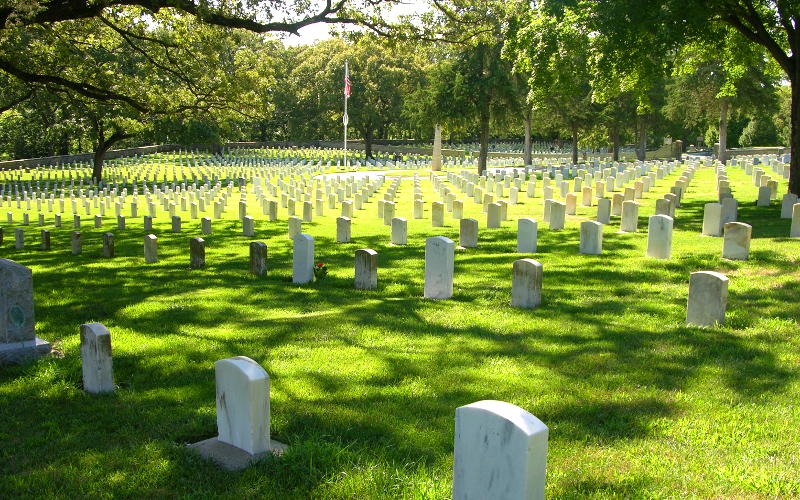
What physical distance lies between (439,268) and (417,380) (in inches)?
126

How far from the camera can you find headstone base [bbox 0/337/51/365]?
6547 mm

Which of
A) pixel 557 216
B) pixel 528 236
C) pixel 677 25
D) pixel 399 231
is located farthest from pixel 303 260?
pixel 677 25

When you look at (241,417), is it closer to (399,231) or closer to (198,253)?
(198,253)

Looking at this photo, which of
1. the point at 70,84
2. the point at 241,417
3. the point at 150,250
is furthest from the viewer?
the point at 70,84

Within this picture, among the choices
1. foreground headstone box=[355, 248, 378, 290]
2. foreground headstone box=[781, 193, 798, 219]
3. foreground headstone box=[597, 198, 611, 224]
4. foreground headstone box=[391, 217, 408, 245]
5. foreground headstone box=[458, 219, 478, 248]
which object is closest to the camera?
foreground headstone box=[355, 248, 378, 290]

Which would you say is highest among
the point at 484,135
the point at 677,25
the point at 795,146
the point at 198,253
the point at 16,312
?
the point at 677,25

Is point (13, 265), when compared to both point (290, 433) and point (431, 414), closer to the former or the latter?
point (290, 433)

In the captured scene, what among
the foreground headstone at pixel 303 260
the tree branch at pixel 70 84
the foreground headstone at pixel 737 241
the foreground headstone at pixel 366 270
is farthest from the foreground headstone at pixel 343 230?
the foreground headstone at pixel 737 241

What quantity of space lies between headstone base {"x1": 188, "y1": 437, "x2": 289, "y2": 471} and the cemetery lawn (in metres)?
0.10

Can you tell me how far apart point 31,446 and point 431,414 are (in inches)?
106

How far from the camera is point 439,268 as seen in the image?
8703 millimetres

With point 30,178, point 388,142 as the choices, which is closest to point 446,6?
point 30,178

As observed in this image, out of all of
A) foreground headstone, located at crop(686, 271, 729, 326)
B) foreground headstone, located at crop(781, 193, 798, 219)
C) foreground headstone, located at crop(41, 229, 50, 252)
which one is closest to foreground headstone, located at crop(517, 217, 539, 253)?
foreground headstone, located at crop(686, 271, 729, 326)

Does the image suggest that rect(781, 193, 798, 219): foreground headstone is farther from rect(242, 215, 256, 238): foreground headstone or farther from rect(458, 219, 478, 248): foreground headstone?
rect(242, 215, 256, 238): foreground headstone
